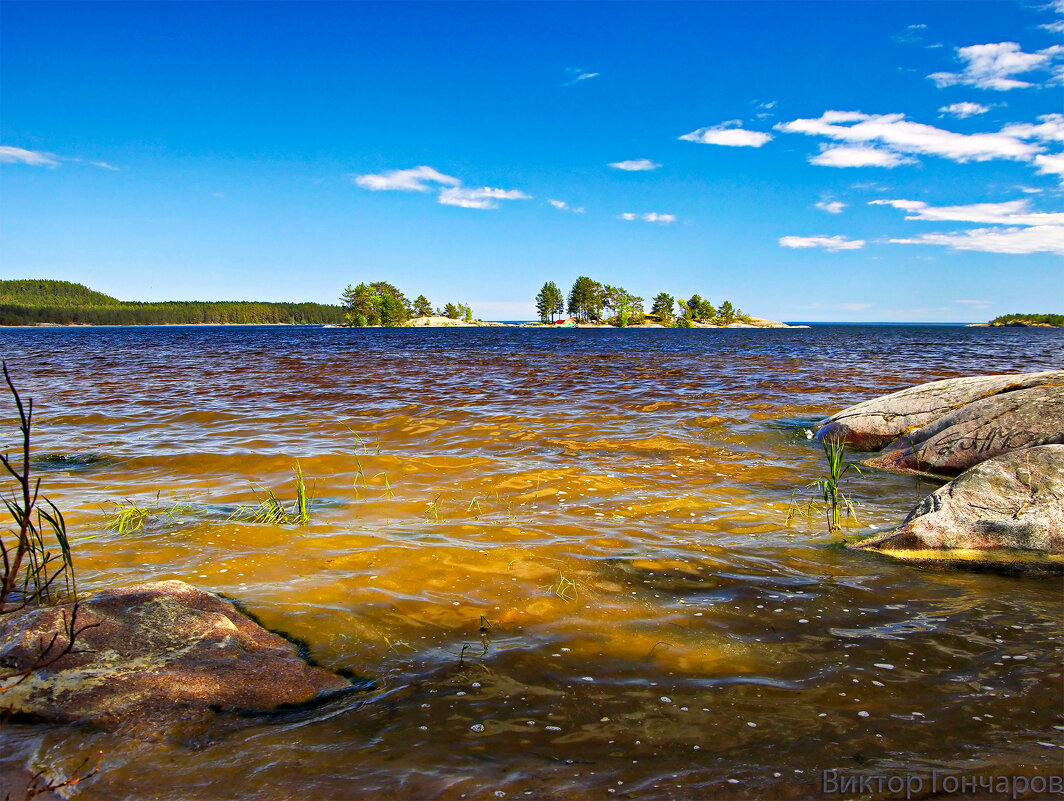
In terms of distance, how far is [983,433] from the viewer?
306 inches

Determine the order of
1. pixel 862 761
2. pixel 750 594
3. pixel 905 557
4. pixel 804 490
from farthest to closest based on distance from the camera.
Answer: pixel 804 490
pixel 905 557
pixel 750 594
pixel 862 761

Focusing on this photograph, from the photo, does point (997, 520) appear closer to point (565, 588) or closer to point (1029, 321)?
point (565, 588)

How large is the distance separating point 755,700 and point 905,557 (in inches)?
113

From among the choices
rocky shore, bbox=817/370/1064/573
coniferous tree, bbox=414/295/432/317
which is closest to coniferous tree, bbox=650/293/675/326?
coniferous tree, bbox=414/295/432/317

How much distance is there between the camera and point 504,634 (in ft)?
13.5

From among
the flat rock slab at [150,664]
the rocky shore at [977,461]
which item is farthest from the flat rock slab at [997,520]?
the flat rock slab at [150,664]

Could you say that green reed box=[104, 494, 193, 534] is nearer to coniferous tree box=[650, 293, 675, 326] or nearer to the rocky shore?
the rocky shore

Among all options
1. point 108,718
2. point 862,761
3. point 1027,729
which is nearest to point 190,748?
point 108,718

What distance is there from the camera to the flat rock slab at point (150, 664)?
3.16 metres

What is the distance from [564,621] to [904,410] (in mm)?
8410

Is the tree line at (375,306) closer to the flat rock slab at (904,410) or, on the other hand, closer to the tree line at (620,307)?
A: the tree line at (620,307)

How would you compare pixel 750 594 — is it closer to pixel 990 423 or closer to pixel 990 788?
pixel 990 788

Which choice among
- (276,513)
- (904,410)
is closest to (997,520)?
(904,410)

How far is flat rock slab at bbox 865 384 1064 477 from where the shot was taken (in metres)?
7.17
